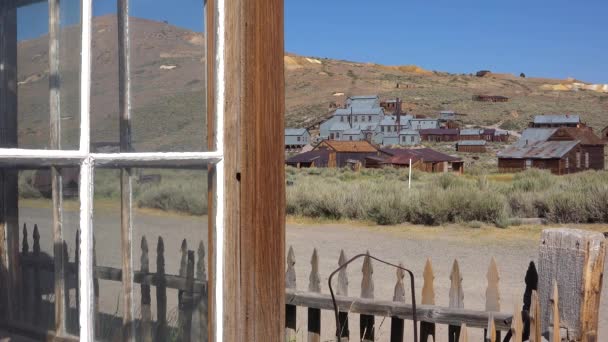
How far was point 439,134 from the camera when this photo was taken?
63219 mm

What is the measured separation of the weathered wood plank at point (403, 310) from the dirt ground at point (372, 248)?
19cm

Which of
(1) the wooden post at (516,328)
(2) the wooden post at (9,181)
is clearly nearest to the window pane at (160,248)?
(2) the wooden post at (9,181)

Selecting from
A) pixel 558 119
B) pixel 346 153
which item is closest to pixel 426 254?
pixel 346 153

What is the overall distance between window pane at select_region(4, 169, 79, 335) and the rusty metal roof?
1395 inches

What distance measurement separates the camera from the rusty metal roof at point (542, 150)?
3500cm

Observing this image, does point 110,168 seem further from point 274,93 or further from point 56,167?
point 274,93

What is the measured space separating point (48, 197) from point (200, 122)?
51 cm

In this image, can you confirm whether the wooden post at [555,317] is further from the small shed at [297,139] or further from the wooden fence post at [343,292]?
the small shed at [297,139]

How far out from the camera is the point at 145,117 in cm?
184

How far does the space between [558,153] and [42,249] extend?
118 feet

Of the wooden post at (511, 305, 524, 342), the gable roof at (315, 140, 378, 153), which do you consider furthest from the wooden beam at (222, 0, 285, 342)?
the gable roof at (315, 140, 378, 153)

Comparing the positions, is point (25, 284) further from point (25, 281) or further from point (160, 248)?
point (160, 248)

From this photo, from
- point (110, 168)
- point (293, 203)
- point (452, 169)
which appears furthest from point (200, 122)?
point (452, 169)

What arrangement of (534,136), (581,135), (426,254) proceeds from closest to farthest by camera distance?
(426,254), (581,135), (534,136)
